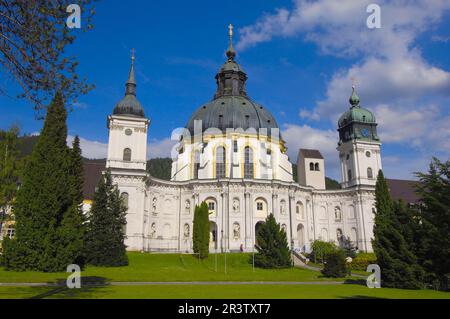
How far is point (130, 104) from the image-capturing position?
59594 mm

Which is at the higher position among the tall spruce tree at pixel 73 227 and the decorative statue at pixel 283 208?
the decorative statue at pixel 283 208

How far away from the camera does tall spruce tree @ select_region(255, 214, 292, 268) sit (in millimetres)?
40938

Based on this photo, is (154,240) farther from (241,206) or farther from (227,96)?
(227,96)

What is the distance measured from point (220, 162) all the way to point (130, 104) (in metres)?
16.9

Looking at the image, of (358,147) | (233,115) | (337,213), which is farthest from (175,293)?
(358,147)

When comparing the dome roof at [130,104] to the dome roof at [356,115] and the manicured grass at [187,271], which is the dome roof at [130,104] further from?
the dome roof at [356,115]

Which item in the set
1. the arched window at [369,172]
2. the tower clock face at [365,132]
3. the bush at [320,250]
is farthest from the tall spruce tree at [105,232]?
the tower clock face at [365,132]

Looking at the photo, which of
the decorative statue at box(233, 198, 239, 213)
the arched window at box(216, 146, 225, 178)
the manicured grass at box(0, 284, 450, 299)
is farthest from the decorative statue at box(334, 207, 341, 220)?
the manicured grass at box(0, 284, 450, 299)

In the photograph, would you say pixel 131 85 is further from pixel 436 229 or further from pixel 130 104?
pixel 436 229

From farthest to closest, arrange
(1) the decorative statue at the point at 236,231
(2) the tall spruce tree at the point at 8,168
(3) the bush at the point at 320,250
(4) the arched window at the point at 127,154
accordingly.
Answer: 1. (1) the decorative statue at the point at 236,231
2. (4) the arched window at the point at 127,154
3. (3) the bush at the point at 320,250
4. (2) the tall spruce tree at the point at 8,168

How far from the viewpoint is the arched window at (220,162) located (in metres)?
63.4

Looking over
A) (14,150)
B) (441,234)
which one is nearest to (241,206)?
(14,150)

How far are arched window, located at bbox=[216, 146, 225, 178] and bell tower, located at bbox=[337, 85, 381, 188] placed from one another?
24.6 m

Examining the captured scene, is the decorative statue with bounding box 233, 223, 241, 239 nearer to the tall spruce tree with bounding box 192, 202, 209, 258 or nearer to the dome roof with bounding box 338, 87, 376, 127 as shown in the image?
the tall spruce tree with bounding box 192, 202, 209, 258
